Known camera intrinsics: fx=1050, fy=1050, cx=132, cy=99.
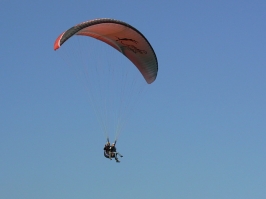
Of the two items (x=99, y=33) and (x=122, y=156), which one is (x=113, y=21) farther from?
(x=122, y=156)

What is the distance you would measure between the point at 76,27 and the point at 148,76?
8.35 m

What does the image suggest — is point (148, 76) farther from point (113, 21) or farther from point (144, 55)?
point (113, 21)

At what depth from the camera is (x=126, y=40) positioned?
202 feet

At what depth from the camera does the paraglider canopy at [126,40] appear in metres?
58.8

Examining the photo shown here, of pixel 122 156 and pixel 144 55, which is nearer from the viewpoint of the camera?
pixel 122 156

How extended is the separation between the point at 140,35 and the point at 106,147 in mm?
6881

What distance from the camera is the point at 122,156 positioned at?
2309 inches

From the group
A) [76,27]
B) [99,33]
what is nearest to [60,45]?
[76,27]

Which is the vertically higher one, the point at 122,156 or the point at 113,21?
the point at 113,21

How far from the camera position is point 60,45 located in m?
54.9

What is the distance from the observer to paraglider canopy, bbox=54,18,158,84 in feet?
193

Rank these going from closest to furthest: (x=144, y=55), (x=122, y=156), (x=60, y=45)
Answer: (x=60, y=45), (x=122, y=156), (x=144, y=55)

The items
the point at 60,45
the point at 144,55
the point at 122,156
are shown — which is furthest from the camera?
the point at 144,55

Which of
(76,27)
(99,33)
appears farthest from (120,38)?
(76,27)
